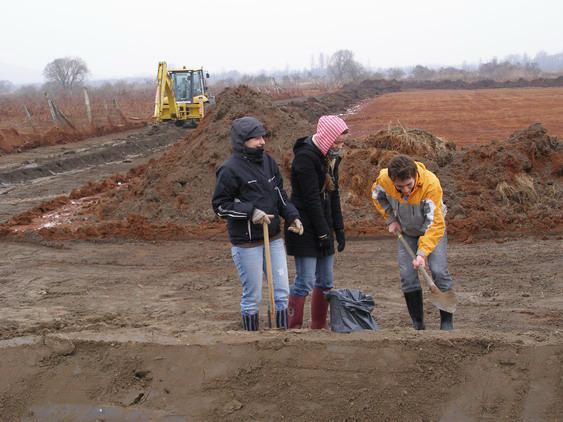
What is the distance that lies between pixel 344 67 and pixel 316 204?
95.2 m

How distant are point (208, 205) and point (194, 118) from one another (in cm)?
1394

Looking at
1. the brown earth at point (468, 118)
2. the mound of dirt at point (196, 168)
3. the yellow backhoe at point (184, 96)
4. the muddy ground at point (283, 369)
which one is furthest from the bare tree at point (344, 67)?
the muddy ground at point (283, 369)

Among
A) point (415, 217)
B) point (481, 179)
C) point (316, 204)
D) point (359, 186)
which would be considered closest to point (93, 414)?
point (316, 204)

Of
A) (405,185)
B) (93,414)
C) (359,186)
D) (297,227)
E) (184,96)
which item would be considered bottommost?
(93,414)

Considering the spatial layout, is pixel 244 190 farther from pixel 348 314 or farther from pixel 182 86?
pixel 182 86

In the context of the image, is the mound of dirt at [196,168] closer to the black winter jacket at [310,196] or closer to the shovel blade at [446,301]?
the black winter jacket at [310,196]

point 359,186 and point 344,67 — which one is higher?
point 344,67

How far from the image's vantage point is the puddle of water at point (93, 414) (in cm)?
373

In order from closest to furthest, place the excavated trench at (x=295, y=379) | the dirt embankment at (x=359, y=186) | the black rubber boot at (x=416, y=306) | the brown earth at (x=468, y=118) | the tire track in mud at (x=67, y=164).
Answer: the excavated trench at (x=295, y=379) → the black rubber boot at (x=416, y=306) → the dirt embankment at (x=359, y=186) → the tire track in mud at (x=67, y=164) → the brown earth at (x=468, y=118)

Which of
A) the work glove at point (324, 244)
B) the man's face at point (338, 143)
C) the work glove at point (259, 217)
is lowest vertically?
the work glove at point (324, 244)

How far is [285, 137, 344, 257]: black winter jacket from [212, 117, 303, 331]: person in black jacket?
11 centimetres

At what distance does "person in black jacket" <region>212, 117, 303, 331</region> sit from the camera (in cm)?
435

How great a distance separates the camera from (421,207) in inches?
177

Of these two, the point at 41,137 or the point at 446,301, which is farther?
the point at 41,137
